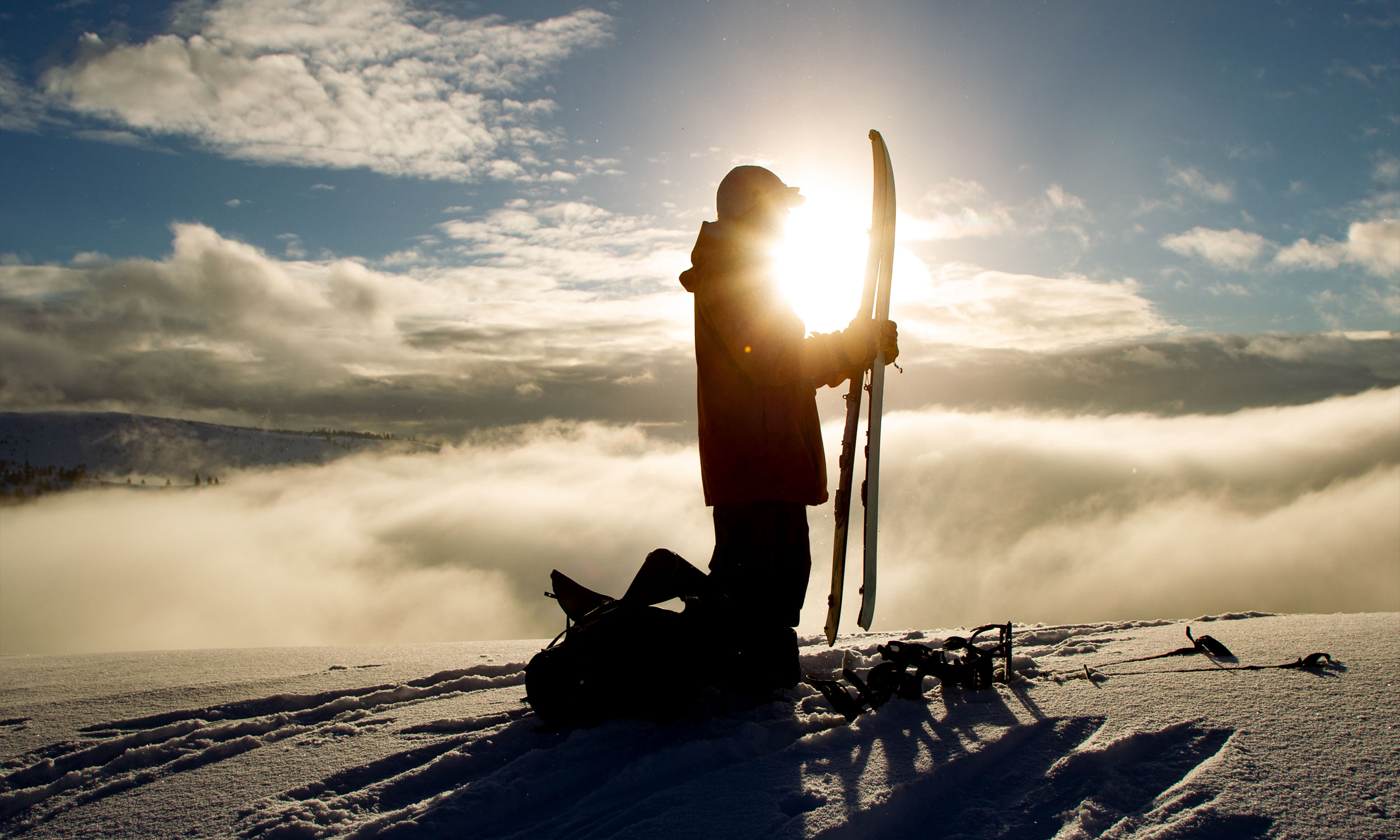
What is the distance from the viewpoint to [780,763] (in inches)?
77.9

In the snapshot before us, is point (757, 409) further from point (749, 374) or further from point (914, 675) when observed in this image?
point (914, 675)

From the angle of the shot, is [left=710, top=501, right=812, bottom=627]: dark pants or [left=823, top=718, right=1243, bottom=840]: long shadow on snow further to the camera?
[left=710, top=501, right=812, bottom=627]: dark pants

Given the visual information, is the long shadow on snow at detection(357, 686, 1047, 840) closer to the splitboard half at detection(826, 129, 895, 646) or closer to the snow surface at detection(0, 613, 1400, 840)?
the snow surface at detection(0, 613, 1400, 840)

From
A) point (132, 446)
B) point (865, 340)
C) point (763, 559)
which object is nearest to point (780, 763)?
point (763, 559)

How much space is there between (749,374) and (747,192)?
856 millimetres

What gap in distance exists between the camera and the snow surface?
1.59 m

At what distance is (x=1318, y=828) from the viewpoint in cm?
141

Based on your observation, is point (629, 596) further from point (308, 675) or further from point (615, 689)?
point (308, 675)

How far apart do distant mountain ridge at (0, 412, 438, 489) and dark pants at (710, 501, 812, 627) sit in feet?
344

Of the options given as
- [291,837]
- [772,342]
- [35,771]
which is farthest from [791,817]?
[35,771]

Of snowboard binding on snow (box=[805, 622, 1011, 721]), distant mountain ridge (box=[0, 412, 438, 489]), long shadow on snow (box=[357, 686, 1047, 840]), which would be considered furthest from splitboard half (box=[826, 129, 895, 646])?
distant mountain ridge (box=[0, 412, 438, 489])

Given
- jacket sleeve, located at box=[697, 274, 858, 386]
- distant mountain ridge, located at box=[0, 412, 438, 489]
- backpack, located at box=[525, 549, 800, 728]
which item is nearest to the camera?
backpack, located at box=[525, 549, 800, 728]

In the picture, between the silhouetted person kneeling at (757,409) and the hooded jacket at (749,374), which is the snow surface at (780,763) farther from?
the hooded jacket at (749,374)

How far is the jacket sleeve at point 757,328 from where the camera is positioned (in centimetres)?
297
